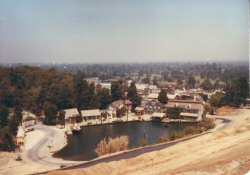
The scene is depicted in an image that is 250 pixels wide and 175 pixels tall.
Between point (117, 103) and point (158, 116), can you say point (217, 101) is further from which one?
point (117, 103)

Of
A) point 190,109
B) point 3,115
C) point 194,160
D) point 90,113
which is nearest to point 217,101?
point 190,109

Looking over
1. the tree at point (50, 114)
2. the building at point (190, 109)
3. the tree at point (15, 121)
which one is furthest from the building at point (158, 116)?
the tree at point (15, 121)

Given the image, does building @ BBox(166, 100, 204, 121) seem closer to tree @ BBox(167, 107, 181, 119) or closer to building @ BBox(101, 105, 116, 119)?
tree @ BBox(167, 107, 181, 119)

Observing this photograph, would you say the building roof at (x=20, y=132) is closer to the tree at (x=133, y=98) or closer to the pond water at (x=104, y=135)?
the pond water at (x=104, y=135)

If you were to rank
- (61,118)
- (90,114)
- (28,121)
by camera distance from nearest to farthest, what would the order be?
(28,121) → (61,118) → (90,114)

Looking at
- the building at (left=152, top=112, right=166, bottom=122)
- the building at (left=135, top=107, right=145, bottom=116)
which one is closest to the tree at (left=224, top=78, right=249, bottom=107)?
the building at (left=152, top=112, right=166, bottom=122)

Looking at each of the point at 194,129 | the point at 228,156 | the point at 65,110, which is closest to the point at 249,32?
the point at 194,129
